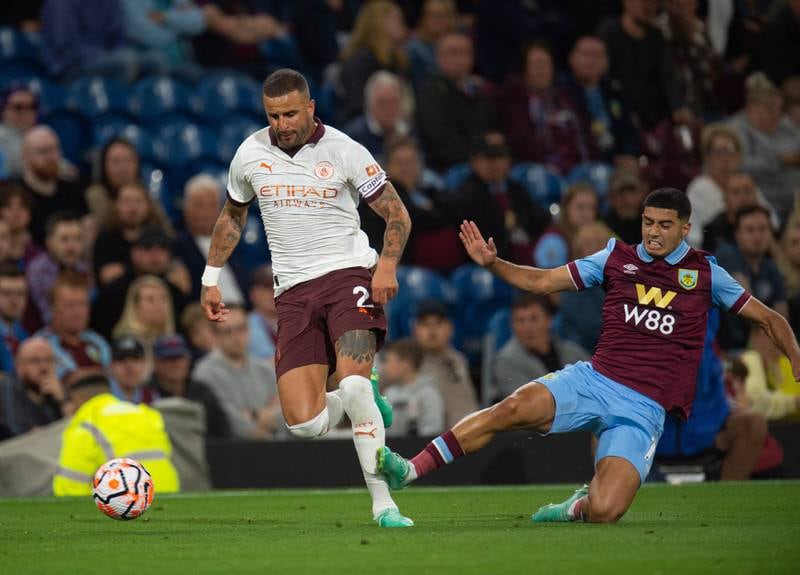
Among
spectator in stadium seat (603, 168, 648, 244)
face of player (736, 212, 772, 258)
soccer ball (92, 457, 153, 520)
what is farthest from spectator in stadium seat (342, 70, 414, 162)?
soccer ball (92, 457, 153, 520)

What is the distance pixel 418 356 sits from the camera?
1308cm

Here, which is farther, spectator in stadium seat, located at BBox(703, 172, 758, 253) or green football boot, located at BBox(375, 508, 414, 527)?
spectator in stadium seat, located at BBox(703, 172, 758, 253)

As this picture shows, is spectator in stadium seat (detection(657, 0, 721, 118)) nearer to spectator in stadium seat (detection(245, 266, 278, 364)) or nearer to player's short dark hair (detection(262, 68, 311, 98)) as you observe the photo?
spectator in stadium seat (detection(245, 266, 278, 364))

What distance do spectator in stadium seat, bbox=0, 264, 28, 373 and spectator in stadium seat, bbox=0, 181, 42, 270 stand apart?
34.9 inches

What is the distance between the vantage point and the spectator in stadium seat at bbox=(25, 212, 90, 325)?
1347 cm

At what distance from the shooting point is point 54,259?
13.7 m

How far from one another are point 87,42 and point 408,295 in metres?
4.83

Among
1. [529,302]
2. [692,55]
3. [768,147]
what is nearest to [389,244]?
[529,302]

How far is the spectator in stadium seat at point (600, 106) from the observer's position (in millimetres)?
17328

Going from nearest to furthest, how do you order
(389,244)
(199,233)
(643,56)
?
(389,244) < (199,233) < (643,56)

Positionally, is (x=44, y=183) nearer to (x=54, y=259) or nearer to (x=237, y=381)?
(x=54, y=259)

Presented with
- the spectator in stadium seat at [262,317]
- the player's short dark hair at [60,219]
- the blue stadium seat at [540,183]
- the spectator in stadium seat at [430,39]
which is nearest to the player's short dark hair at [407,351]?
the spectator in stadium seat at [262,317]

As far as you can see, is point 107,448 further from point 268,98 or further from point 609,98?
point 609,98

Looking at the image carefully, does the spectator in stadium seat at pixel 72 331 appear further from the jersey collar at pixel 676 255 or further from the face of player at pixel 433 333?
the jersey collar at pixel 676 255
